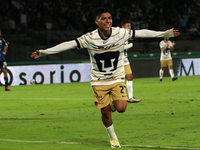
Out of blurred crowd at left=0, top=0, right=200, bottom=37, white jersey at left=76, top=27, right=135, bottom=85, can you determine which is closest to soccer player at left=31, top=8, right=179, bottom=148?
white jersey at left=76, top=27, right=135, bottom=85

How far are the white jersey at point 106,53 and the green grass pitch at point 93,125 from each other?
1068mm

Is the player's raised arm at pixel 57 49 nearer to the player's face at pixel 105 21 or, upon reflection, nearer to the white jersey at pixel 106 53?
the white jersey at pixel 106 53

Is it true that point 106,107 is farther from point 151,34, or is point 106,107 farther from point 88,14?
point 88,14

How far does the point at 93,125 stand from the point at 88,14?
73.7ft

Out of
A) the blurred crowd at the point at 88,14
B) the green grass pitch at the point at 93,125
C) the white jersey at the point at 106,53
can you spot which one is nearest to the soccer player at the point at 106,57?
the white jersey at the point at 106,53

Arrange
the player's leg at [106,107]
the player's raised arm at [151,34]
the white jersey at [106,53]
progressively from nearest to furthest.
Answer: the player's leg at [106,107] < the white jersey at [106,53] < the player's raised arm at [151,34]

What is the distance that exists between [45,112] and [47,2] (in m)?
20.0

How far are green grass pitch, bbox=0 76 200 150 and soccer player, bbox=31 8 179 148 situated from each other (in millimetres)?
658

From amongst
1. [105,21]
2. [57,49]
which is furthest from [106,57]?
[57,49]

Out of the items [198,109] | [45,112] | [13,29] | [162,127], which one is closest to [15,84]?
[13,29]

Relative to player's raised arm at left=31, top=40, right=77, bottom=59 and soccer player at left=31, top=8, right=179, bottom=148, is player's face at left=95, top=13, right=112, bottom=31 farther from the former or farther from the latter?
player's raised arm at left=31, top=40, right=77, bottom=59

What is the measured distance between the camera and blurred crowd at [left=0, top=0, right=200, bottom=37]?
2809 centimetres

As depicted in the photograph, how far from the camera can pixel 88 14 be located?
1219 inches

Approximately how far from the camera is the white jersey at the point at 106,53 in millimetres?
6953
